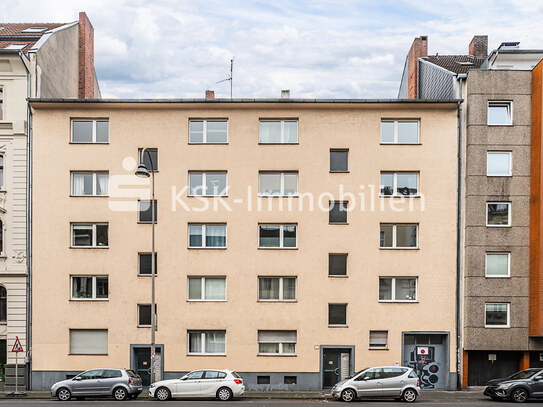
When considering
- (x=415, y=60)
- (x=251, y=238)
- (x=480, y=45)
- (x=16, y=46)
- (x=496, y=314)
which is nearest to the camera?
(x=496, y=314)

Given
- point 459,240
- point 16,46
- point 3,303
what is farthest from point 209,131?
point 459,240

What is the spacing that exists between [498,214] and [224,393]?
16.0 meters

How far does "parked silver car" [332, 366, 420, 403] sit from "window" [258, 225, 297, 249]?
7784 mm

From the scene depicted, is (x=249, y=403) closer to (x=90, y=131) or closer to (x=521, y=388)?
(x=521, y=388)

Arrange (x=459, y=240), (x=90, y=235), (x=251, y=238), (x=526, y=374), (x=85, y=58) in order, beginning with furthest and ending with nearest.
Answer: (x=85, y=58), (x=90, y=235), (x=251, y=238), (x=459, y=240), (x=526, y=374)

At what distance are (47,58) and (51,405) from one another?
1833 cm

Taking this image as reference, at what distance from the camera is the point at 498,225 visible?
28.7 meters

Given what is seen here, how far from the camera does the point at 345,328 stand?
94.7 ft

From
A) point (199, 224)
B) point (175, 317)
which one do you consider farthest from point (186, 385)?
point (199, 224)

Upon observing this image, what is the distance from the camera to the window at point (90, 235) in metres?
29.6

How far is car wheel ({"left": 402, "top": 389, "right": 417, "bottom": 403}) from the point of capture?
24.4m

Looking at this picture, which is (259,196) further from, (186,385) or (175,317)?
(186,385)

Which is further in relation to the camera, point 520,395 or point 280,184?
point 280,184

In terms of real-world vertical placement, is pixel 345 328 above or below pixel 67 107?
below
